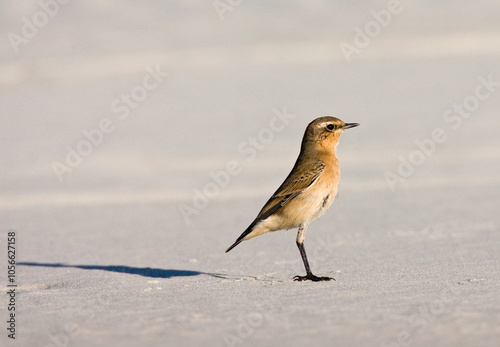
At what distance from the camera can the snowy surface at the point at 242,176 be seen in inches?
224

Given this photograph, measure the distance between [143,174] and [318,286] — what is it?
8644mm

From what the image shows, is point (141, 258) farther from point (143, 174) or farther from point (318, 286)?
point (143, 174)

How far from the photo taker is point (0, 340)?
17.4 feet

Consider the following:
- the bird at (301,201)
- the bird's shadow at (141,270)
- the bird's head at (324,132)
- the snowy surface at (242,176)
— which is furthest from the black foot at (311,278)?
the bird's head at (324,132)

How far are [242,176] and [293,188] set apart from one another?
7.11 metres

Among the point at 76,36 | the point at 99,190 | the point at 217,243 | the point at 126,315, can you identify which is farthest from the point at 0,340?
the point at 76,36

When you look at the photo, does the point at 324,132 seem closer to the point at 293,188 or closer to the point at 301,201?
the point at 293,188

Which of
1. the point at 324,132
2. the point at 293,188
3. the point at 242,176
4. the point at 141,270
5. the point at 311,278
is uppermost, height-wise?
the point at 324,132

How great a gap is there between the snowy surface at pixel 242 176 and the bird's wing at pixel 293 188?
1.82ft

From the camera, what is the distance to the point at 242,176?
48.1 feet

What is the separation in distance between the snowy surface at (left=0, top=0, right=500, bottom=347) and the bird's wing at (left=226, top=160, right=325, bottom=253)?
1.82 ft

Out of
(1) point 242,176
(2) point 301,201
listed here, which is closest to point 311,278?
(2) point 301,201

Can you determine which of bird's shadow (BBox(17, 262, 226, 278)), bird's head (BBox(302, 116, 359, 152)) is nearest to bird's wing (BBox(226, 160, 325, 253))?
bird's head (BBox(302, 116, 359, 152))

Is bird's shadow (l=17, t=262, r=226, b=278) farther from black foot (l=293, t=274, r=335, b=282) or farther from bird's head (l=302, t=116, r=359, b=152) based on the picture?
bird's head (l=302, t=116, r=359, b=152)
